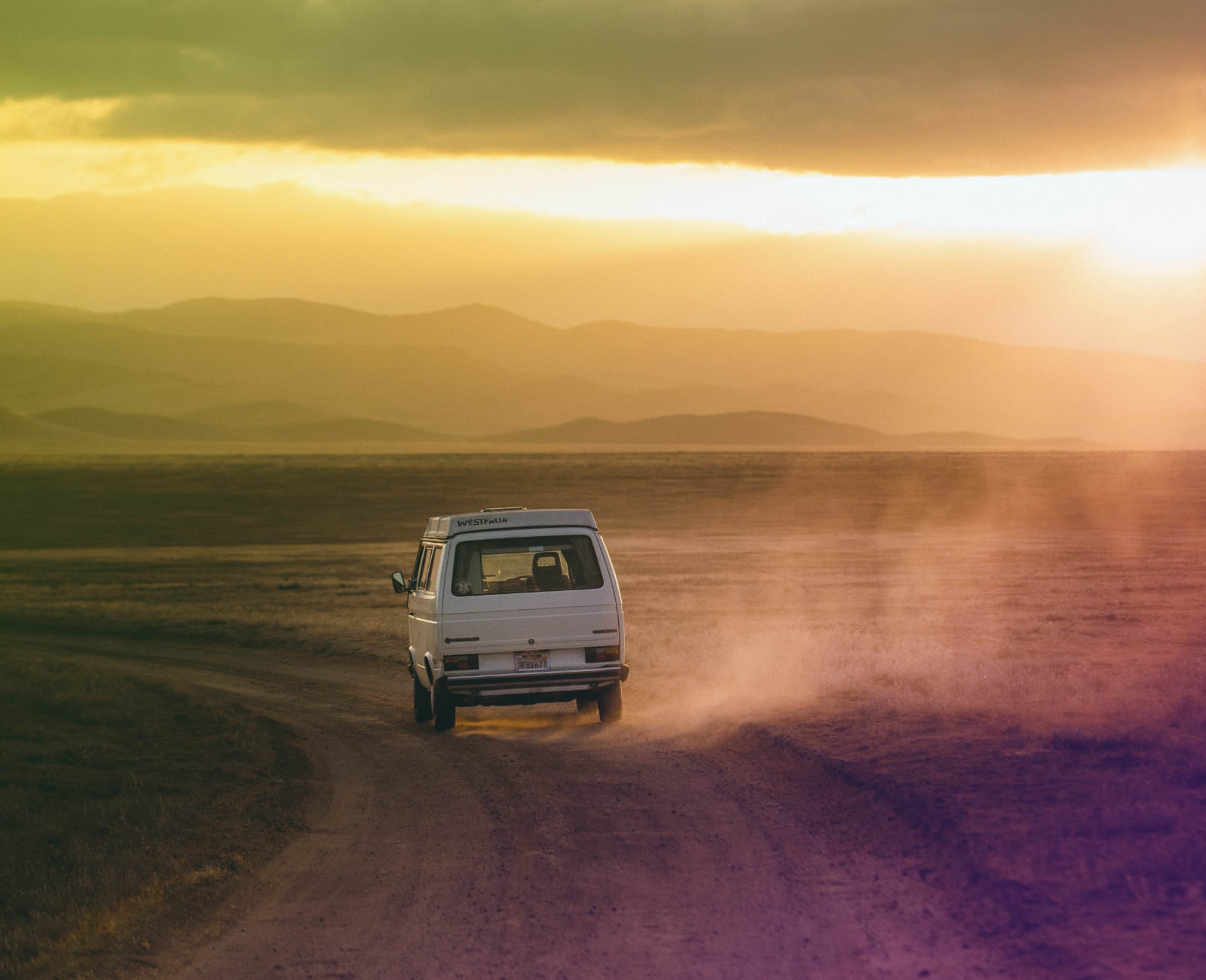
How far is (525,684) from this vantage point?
1565 cm

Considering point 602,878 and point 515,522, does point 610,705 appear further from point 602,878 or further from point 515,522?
point 602,878

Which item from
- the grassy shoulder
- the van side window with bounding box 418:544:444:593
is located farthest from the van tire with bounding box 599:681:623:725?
the grassy shoulder

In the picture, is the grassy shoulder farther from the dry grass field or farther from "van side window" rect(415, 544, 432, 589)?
the dry grass field

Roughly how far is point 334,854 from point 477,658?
5628 millimetres

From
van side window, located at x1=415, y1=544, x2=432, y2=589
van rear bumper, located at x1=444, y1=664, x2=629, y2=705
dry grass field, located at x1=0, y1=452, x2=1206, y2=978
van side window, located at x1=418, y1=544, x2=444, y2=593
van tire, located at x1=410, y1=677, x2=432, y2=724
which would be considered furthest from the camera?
van side window, located at x1=415, y1=544, x2=432, y2=589

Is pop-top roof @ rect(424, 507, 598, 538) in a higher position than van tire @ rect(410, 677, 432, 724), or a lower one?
higher

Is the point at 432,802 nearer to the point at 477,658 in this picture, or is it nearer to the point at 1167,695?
the point at 477,658

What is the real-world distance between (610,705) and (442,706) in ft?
6.29

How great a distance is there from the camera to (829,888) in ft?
28.4

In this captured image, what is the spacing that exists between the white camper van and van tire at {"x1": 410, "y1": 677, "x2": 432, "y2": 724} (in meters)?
0.77

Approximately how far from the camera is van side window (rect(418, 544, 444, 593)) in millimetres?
16391

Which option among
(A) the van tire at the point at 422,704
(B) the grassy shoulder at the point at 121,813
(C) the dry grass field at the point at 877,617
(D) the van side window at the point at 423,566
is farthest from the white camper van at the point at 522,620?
(B) the grassy shoulder at the point at 121,813

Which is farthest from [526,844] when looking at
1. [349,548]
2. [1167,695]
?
[349,548]

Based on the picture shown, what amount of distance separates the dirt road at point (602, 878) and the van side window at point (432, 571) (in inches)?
93.2
